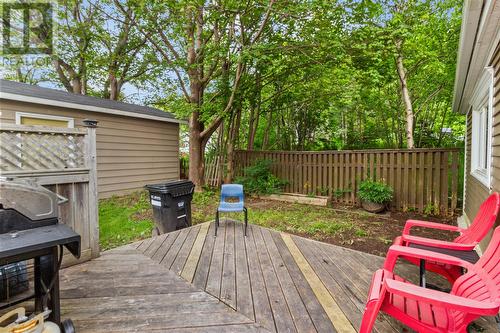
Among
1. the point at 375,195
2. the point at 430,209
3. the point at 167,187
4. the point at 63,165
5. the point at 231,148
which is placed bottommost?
the point at 430,209

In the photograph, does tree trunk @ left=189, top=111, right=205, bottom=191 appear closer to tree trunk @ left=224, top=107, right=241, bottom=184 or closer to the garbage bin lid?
tree trunk @ left=224, top=107, right=241, bottom=184

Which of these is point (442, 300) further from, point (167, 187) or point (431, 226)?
point (167, 187)

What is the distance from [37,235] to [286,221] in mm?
Answer: 3929

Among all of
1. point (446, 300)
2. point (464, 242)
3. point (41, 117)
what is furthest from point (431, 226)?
point (41, 117)

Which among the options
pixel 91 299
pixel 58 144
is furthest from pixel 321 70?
pixel 91 299

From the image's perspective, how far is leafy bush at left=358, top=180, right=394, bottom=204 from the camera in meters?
5.39

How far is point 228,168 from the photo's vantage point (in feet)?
26.7

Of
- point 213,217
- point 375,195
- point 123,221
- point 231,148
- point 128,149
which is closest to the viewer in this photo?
point 123,221

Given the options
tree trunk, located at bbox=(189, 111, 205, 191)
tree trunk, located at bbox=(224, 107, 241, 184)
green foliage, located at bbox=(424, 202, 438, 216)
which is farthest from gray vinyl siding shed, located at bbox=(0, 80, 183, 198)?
green foliage, located at bbox=(424, 202, 438, 216)

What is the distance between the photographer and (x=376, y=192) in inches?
214

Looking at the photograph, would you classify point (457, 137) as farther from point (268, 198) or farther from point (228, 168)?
point (228, 168)

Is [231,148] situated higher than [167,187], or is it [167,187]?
[231,148]

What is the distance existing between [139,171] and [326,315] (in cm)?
695

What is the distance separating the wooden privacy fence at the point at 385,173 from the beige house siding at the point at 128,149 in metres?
3.62
